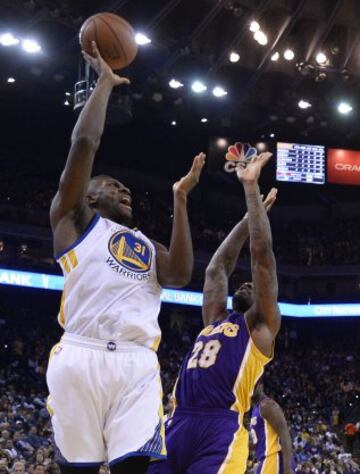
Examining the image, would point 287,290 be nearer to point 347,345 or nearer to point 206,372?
point 347,345

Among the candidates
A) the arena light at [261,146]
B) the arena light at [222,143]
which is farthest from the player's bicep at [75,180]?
the arena light at [222,143]

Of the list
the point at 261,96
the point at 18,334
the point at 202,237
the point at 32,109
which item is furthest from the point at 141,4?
the point at 202,237

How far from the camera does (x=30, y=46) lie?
17.8 metres

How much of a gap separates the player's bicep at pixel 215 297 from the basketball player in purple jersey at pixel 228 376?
1.07ft

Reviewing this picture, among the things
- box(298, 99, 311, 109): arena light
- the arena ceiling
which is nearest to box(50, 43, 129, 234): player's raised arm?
the arena ceiling

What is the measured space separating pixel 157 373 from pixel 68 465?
20.9 inches

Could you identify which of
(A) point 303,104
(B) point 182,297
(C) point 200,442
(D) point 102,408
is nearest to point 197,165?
(D) point 102,408

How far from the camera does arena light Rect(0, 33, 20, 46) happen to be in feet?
56.0

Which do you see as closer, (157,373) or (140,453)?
(140,453)

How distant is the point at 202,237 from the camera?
2727cm

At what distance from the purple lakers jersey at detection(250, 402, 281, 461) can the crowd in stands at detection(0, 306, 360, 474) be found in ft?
11.9

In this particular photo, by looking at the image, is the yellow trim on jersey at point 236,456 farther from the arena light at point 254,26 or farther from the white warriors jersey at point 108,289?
the arena light at point 254,26

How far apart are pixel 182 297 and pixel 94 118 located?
2064 centimetres

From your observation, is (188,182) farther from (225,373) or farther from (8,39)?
(8,39)
